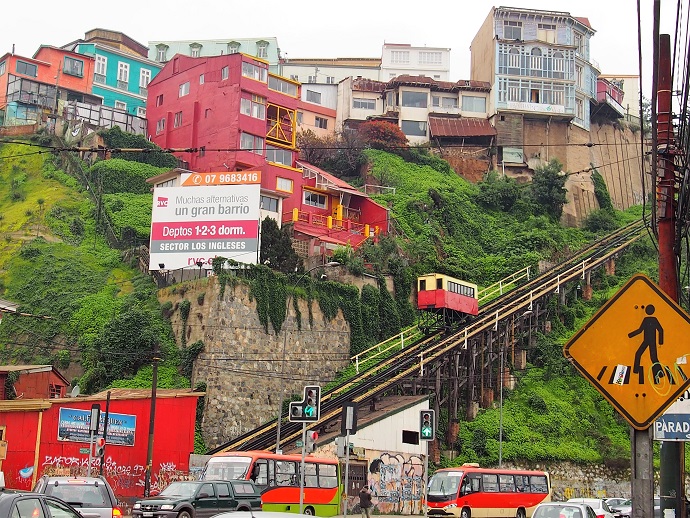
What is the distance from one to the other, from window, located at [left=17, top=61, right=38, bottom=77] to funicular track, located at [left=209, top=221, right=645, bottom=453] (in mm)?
46869

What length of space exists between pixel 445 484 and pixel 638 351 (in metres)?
29.6

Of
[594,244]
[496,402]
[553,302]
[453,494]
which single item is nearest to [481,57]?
[594,244]

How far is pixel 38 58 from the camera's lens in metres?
88.8

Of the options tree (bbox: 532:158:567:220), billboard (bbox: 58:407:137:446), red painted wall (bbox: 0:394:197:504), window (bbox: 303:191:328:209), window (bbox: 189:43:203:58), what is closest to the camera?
red painted wall (bbox: 0:394:197:504)

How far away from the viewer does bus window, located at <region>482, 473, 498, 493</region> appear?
3697cm

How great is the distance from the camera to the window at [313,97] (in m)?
94.9

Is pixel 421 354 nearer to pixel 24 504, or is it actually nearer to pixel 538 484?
pixel 538 484

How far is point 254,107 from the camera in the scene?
72625 mm

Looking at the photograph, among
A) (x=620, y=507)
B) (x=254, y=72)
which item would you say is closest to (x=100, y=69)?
(x=254, y=72)

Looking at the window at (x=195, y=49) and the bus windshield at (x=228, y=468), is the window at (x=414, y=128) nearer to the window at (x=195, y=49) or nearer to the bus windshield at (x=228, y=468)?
the window at (x=195, y=49)

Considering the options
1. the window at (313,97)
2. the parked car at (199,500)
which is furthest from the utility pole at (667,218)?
the window at (313,97)

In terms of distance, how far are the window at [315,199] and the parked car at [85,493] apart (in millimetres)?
51231

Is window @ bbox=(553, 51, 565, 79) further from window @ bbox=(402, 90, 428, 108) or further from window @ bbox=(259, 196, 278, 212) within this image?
window @ bbox=(259, 196, 278, 212)

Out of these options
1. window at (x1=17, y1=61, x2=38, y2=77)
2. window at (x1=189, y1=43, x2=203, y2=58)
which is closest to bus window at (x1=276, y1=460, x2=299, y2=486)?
window at (x1=17, y1=61, x2=38, y2=77)
